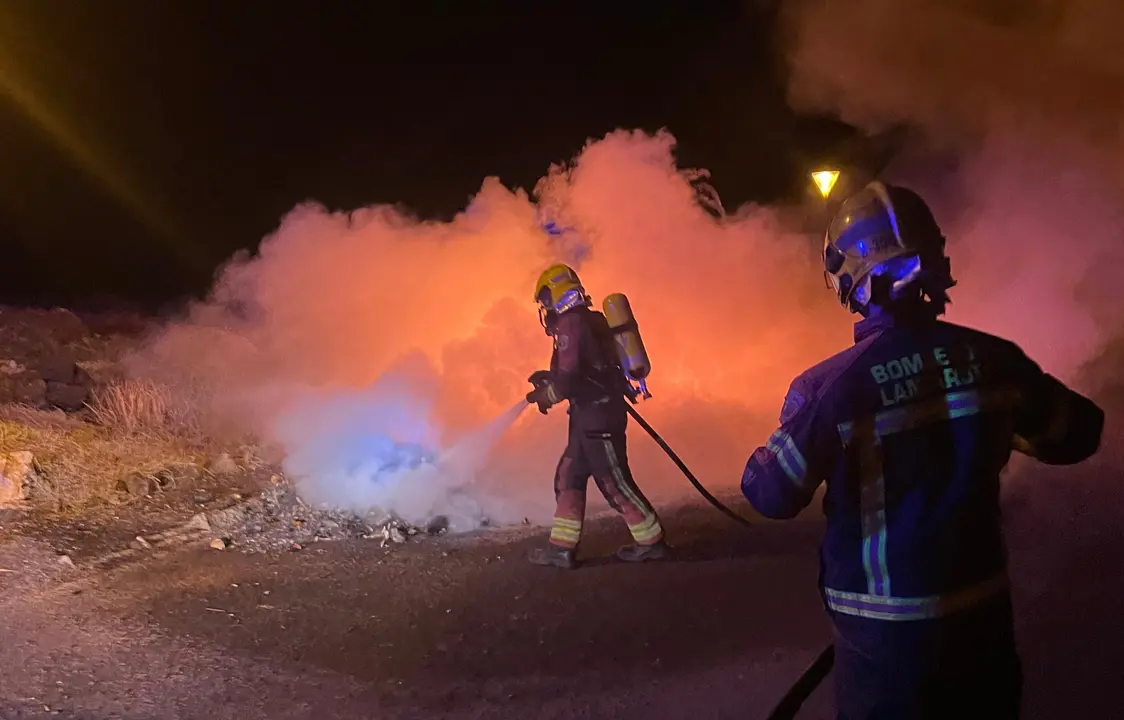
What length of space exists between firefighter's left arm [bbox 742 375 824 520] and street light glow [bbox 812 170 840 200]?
8.00 m

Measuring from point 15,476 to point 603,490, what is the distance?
15.5ft

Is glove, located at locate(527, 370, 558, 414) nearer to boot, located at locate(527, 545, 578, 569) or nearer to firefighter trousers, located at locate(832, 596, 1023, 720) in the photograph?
boot, located at locate(527, 545, 578, 569)

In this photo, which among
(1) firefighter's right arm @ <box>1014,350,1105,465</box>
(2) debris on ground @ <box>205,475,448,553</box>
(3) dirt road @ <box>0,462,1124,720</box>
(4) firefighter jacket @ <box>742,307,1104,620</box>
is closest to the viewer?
(4) firefighter jacket @ <box>742,307,1104,620</box>

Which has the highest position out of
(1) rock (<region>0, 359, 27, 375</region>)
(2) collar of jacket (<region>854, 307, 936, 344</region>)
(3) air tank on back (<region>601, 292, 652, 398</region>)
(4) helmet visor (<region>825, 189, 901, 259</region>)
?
(1) rock (<region>0, 359, 27, 375</region>)

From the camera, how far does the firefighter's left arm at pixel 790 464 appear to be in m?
2.18

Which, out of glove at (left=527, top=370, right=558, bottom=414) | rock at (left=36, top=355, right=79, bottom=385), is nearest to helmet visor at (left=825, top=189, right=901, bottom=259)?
glove at (left=527, top=370, right=558, bottom=414)

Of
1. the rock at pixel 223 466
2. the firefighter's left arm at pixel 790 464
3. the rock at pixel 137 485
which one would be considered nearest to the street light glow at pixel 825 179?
the rock at pixel 223 466

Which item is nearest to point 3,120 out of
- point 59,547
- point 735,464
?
point 59,547

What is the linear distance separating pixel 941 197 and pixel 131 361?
31.0 feet

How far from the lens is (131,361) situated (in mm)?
11297

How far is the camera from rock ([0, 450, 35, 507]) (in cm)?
715

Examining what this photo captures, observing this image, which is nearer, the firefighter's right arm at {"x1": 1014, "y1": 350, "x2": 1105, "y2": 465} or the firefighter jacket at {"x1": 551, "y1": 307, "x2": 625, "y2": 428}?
the firefighter's right arm at {"x1": 1014, "y1": 350, "x2": 1105, "y2": 465}

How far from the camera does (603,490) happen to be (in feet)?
19.5

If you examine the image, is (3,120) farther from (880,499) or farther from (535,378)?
(880,499)
